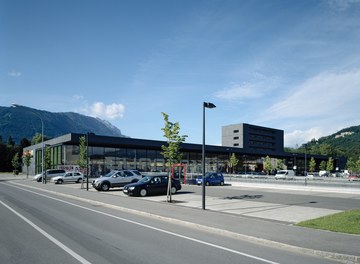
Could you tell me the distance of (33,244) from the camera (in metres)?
9.45

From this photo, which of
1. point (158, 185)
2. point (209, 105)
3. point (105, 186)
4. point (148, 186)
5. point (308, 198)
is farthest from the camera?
point (105, 186)

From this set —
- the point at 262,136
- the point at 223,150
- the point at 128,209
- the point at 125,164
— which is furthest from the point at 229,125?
the point at 128,209

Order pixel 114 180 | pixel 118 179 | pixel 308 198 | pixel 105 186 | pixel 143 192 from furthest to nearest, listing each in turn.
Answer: pixel 118 179
pixel 114 180
pixel 105 186
pixel 143 192
pixel 308 198

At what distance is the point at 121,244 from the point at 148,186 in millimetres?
17217

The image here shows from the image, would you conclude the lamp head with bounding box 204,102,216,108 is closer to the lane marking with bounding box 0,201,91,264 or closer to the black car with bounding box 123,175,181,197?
the lane marking with bounding box 0,201,91,264

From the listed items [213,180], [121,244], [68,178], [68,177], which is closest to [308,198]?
[213,180]

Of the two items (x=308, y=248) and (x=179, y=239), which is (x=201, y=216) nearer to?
(x=179, y=239)

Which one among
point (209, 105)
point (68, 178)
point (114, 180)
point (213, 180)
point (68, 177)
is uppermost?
point (209, 105)

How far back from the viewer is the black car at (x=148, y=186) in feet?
85.7

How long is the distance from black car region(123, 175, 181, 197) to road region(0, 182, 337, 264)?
468 inches

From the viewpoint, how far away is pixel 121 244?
9.57m

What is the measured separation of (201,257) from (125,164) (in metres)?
60.7

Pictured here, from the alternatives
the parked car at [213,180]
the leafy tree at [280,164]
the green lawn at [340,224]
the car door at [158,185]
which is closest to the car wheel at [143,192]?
the car door at [158,185]

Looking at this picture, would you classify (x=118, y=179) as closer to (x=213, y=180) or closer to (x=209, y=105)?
(x=213, y=180)
